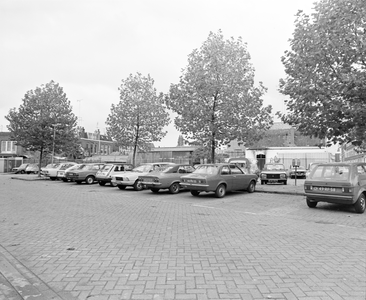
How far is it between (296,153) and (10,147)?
52479 millimetres

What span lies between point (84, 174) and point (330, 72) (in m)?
16.8

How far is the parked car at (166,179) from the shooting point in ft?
51.4

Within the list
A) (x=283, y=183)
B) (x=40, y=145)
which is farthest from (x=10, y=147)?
(x=283, y=183)

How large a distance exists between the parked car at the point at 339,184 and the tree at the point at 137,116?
63.4 ft

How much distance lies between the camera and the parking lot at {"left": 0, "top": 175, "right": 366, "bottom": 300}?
3838 millimetres

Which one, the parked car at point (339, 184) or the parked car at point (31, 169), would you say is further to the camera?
the parked car at point (31, 169)

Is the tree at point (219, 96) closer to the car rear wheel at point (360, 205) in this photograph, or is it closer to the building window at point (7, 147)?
the car rear wheel at point (360, 205)

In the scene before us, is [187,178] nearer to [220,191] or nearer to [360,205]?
[220,191]

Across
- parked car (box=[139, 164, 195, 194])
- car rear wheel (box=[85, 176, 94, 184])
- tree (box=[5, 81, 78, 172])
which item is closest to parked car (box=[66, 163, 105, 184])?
car rear wheel (box=[85, 176, 94, 184])

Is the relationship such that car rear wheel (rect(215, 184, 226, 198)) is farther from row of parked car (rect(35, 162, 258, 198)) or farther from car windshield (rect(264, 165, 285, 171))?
car windshield (rect(264, 165, 285, 171))

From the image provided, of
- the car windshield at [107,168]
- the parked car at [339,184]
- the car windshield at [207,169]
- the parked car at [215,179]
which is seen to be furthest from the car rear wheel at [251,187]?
the car windshield at [107,168]

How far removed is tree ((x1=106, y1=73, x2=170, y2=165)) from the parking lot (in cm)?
1886

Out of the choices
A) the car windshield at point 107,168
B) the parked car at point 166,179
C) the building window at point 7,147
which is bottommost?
the parked car at point 166,179

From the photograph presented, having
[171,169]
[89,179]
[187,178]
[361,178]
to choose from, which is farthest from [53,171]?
[361,178]
